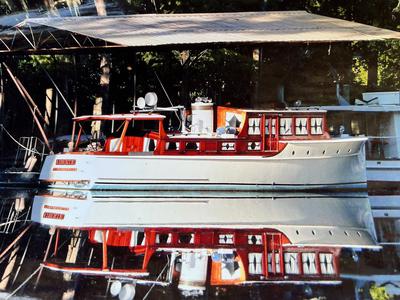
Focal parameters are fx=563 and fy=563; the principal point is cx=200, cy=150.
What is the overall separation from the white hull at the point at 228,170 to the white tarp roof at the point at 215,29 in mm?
1710

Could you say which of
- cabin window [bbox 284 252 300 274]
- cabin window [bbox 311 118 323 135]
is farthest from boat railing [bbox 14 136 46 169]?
cabin window [bbox 284 252 300 274]

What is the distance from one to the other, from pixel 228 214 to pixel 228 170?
7.72 feet

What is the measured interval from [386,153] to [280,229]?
19.6 feet

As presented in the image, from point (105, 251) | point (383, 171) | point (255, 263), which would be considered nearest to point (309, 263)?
point (255, 263)

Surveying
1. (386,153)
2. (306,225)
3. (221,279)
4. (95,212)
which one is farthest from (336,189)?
(221,279)

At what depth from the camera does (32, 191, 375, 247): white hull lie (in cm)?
561

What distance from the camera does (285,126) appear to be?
932cm

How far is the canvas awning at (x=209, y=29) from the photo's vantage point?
28.5 ft

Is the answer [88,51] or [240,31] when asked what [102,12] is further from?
[240,31]

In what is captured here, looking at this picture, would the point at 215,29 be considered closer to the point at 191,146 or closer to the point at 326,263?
the point at 191,146

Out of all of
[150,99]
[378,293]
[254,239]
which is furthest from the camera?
[150,99]

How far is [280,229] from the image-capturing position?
5629 millimetres

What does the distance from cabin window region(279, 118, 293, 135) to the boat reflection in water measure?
3.98 feet

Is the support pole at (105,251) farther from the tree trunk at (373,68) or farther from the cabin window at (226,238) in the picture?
the tree trunk at (373,68)
